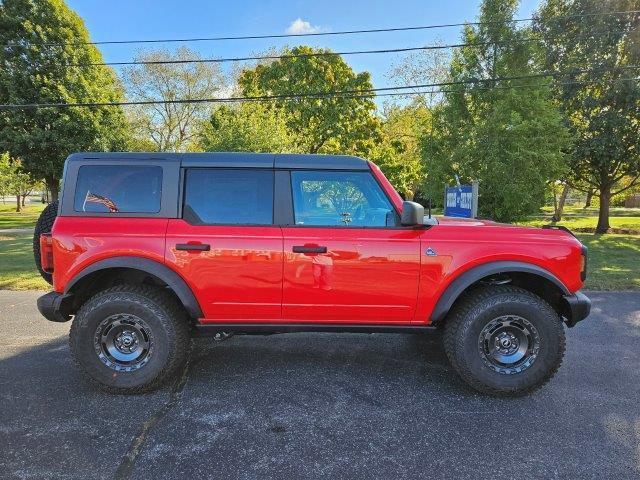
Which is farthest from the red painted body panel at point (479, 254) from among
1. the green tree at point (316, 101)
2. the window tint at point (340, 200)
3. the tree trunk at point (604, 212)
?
the green tree at point (316, 101)

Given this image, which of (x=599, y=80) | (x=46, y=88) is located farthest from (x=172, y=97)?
(x=599, y=80)

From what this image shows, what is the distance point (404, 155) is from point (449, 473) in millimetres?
25367

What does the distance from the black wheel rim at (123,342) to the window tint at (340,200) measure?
1.55 m

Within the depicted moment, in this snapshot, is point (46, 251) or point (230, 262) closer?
point (230, 262)

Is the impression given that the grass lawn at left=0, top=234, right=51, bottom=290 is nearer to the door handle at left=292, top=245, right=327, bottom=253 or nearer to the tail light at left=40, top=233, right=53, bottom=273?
the tail light at left=40, top=233, right=53, bottom=273

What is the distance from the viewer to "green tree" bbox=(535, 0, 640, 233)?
1449 centimetres

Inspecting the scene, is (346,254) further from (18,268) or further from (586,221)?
(586,221)

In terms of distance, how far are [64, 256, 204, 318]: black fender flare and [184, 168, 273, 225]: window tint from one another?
1.51 ft

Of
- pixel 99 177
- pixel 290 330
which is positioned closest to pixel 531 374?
pixel 290 330

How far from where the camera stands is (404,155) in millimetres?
26234

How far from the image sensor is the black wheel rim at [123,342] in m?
3.21

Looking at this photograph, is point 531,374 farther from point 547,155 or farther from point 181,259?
point 547,155

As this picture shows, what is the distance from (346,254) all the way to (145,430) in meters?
1.87

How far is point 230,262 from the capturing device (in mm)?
3129
